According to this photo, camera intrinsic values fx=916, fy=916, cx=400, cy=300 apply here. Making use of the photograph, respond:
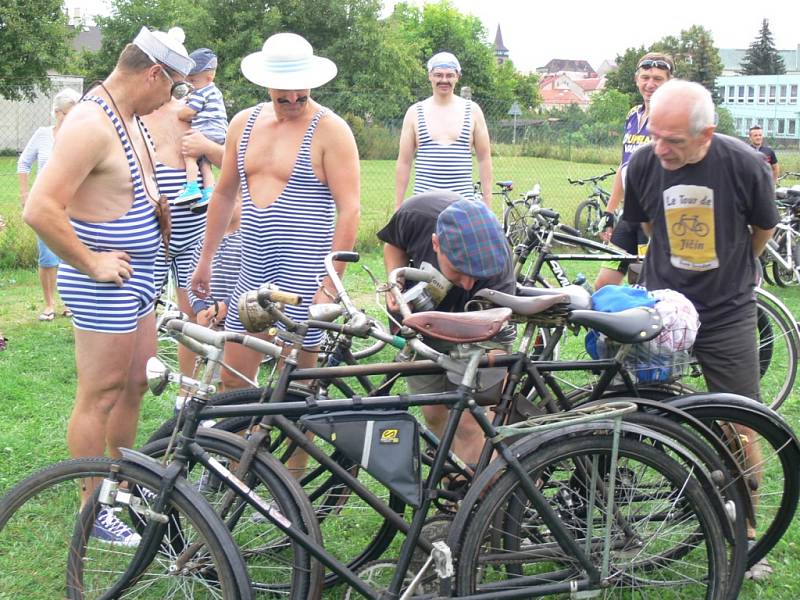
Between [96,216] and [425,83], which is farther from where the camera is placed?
[425,83]

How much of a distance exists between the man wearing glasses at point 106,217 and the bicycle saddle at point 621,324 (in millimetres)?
1662

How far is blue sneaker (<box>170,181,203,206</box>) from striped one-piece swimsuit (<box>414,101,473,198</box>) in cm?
255

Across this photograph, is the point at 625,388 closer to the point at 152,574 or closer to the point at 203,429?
the point at 203,429

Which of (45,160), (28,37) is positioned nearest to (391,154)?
(45,160)

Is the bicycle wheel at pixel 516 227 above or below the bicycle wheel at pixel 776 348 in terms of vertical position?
above

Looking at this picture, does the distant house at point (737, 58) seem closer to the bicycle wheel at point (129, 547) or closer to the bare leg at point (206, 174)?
the bare leg at point (206, 174)

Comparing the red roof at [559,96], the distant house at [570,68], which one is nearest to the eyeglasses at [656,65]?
the red roof at [559,96]

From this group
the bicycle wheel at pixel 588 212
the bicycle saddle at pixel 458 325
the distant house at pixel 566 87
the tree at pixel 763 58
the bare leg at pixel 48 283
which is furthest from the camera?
the distant house at pixel 566 87

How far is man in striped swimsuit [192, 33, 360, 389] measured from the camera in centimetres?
397

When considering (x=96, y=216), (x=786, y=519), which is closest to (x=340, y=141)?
(x=96, y=216)

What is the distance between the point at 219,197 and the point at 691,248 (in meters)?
2.13

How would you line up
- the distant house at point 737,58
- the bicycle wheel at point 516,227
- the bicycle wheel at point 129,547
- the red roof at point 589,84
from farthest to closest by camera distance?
the red roof at point 589,84
the distant house at point 737,58
the bicycle wheel at point 516,227
the bicycle wheel at point 129,547

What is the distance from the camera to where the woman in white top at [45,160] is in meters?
6.97

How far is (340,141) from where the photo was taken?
3977 millimetres
